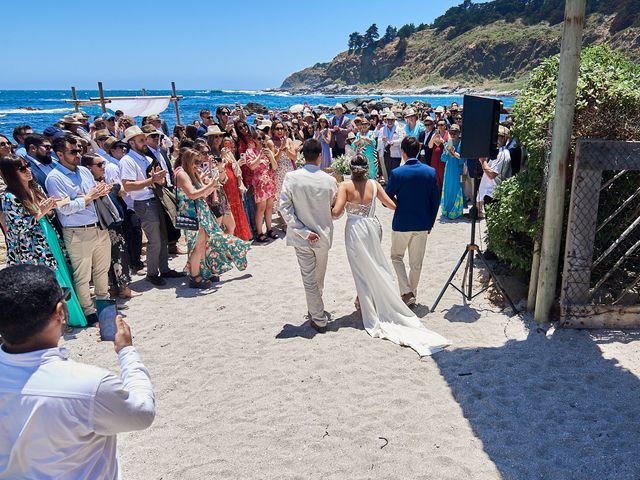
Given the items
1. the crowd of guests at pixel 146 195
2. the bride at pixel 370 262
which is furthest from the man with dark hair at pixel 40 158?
the bride at pixel 370 262

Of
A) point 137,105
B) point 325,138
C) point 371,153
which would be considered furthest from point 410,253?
point 137,105

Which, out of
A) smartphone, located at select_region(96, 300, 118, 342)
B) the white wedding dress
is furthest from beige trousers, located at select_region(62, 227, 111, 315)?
smartphone, located at select_region(96, 300, 118, 342)

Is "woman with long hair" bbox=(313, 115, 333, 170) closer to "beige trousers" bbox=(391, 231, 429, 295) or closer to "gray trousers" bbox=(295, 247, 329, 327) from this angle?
"beige trousers" bbox=(391, 231, 429, 295)

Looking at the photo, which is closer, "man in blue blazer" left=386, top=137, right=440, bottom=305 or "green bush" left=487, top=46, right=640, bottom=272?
"green bush" left=487, top=46, right=640, bottom=272

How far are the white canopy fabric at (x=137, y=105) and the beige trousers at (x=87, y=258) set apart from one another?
10.0 metres

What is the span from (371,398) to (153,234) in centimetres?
379

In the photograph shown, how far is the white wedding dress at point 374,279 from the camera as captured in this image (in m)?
4.95

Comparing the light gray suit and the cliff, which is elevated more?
the cliff

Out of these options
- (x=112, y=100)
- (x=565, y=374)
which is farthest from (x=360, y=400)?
(x=112, y=100)

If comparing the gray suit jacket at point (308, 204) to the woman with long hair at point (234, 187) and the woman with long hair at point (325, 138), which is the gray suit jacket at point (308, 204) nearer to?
the woman with long hair at point (234, 187)

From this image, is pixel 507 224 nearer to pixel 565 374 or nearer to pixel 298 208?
pixel 565 374

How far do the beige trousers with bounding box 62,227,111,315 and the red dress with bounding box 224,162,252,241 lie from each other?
8.45ft

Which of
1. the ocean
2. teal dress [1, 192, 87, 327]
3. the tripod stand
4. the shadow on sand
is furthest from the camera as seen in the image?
the ocean

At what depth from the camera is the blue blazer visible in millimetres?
5121
